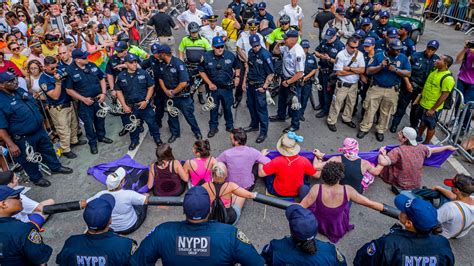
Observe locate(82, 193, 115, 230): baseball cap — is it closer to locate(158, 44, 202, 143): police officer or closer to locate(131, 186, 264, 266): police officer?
locate(131, 186, 264, 266): police officer

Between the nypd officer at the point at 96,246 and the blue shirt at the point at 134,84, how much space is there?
3.93 metres

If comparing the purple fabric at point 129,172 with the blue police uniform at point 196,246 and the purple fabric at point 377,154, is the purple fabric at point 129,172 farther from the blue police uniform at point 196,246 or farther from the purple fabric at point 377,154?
the blue police uniform at point 196,246

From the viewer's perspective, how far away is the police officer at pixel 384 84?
6816 mm

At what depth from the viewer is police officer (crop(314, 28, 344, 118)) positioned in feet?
25.8

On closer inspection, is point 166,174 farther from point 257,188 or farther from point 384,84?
point 384,84

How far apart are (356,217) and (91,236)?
12.9 feet

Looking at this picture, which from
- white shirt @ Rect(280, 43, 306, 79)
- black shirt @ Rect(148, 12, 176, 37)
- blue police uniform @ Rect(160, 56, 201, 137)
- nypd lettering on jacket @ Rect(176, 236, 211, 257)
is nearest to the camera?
nypd lettering on jacket @ Rect(176, 236, 211, 257)

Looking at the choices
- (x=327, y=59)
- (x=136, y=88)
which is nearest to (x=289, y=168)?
(x=136, y=88)

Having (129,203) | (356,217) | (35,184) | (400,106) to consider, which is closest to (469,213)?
(356,217)

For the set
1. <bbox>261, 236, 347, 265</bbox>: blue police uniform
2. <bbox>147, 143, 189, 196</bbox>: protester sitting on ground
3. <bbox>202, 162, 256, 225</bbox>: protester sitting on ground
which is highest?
<bbox>261, 236, 347, 265</bbox>: blue police uniform

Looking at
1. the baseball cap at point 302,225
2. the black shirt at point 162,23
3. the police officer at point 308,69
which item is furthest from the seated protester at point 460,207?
the black shirt at point 162,23

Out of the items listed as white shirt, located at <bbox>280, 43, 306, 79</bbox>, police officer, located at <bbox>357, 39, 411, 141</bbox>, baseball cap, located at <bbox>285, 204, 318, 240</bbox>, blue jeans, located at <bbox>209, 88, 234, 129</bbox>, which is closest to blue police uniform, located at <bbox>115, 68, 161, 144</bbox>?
blue jeans, located at <bbox>209, 88, 234, 129</bbox>

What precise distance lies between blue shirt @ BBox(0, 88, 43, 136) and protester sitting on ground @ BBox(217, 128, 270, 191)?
314cm

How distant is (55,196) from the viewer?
605cm
